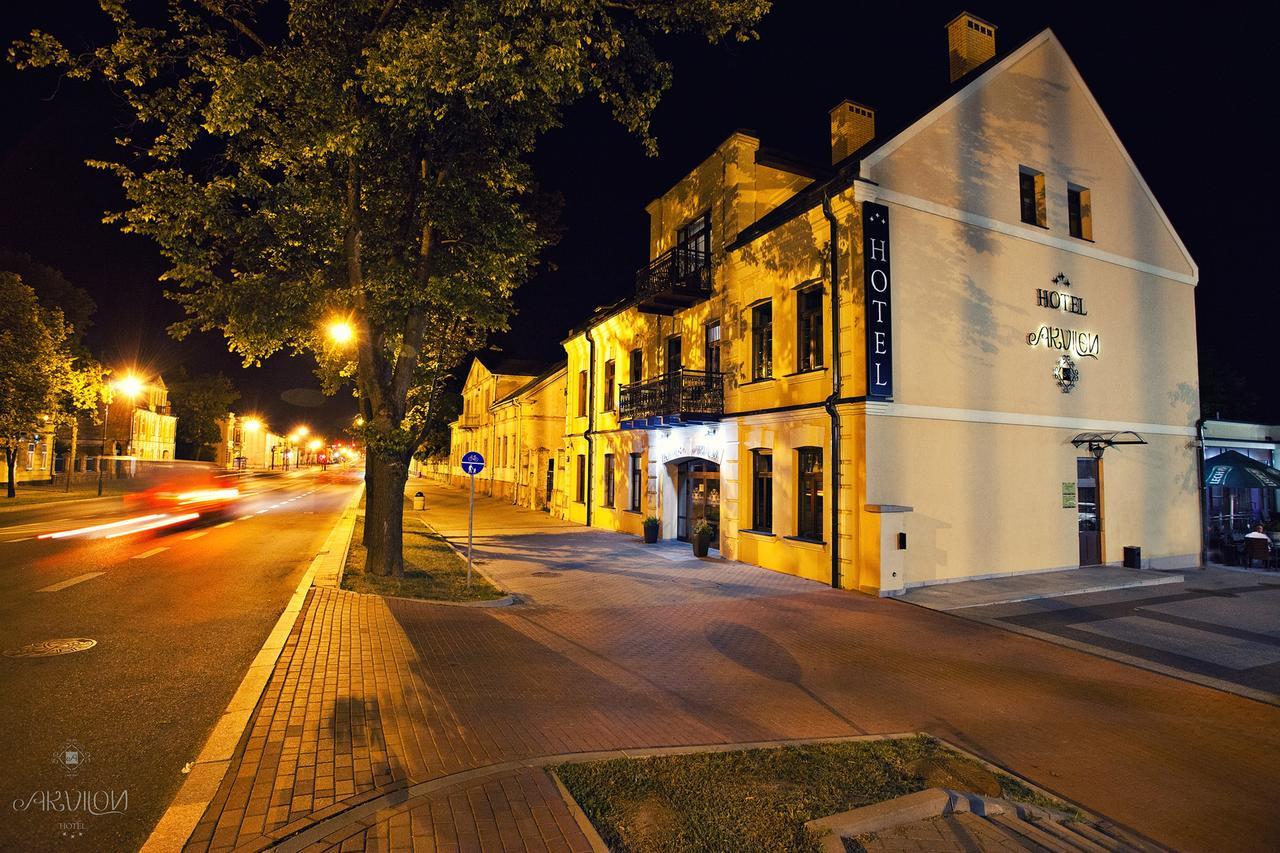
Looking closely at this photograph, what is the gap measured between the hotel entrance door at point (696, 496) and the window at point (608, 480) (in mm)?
4683

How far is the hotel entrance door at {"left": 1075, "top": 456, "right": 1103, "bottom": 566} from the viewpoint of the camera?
15.1 metres

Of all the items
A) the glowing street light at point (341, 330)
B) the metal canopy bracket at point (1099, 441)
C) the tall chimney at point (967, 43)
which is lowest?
the metal canopy bracket at point (1099, 441)

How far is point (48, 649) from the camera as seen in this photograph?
6.98 meters

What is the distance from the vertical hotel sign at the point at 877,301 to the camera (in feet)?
39.2

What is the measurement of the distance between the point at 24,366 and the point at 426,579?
89.8ft

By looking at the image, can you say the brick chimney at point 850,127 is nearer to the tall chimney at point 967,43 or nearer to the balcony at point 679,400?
the tall chimney at point 967,43

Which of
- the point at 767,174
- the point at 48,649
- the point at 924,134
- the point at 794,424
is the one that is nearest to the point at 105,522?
the point at 48,649

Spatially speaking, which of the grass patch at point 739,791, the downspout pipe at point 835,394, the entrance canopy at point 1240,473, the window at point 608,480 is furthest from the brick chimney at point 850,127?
the grass patch at point 739,791

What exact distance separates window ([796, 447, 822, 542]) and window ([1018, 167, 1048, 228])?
7.90 m

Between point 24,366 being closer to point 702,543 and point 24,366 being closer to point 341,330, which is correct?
point 341,330

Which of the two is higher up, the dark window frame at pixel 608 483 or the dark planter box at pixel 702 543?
the dark window frame at pixel 608 483

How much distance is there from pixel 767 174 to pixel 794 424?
7.37 meters

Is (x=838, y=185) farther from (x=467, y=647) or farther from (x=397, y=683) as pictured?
(x=397, y=683)

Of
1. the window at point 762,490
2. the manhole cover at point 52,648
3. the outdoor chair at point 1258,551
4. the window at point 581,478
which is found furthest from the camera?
the window at point 581,478
